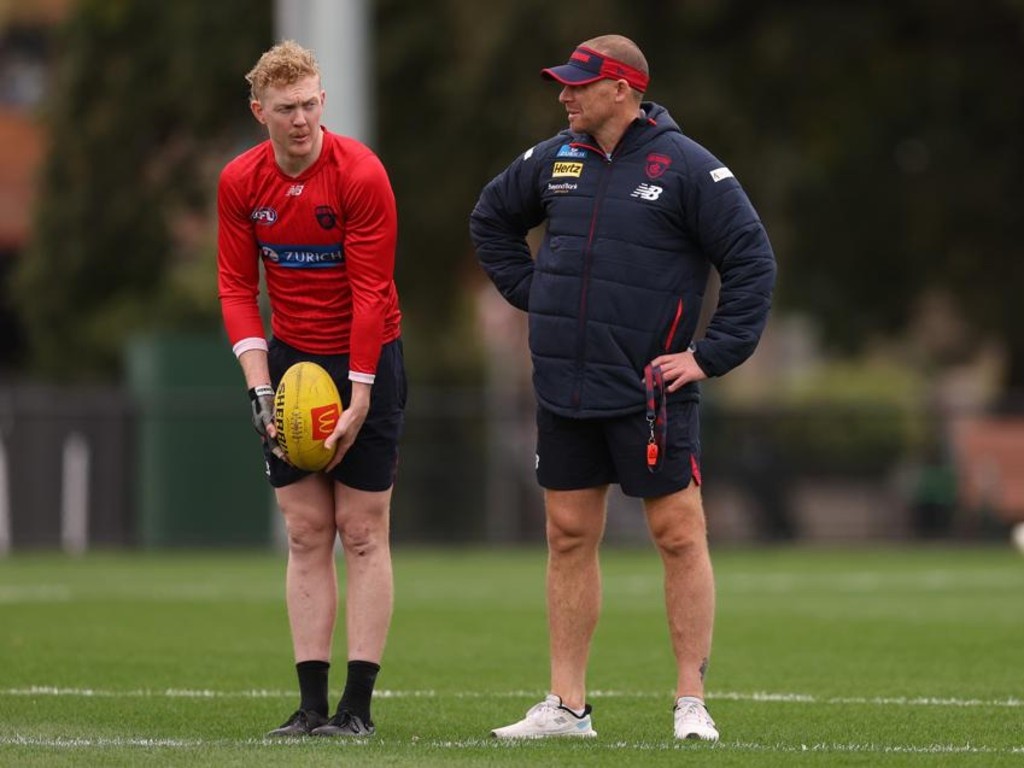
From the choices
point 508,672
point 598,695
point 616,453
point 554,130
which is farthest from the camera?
point 554,130

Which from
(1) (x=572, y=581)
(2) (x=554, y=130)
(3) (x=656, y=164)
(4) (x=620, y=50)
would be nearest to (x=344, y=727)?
(1) (x=572, y=581)

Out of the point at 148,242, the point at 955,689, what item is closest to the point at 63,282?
the point at 148,242

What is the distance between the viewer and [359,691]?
7875mm

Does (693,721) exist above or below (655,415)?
below

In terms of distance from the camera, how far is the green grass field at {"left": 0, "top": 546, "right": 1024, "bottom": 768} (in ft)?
24.4

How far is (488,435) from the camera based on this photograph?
24906 millimetres

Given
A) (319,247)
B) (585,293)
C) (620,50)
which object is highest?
(620,50)

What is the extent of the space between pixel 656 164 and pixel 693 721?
1873 millimetres

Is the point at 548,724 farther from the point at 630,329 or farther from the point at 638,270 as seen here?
the point at 638,270

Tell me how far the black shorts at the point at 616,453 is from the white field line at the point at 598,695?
172 cm

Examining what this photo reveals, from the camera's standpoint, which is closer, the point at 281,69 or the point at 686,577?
the point at 281,69

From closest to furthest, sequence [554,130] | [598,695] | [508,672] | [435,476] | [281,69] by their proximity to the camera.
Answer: [281,69]
[598,695]
[508,672]
[554,130]
[435,476]

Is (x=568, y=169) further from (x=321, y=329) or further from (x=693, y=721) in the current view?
(x=693, y=721)

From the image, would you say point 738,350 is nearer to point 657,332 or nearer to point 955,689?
point 657,332
